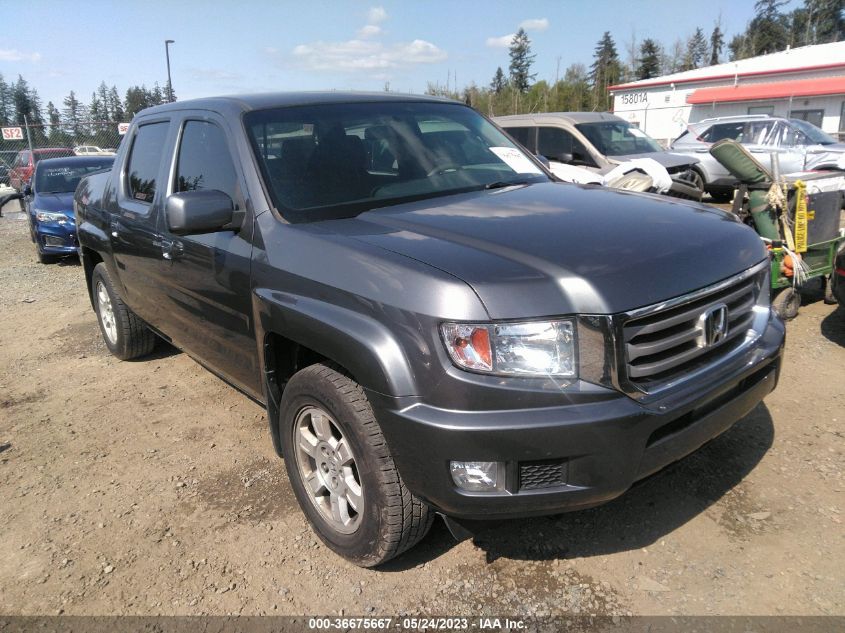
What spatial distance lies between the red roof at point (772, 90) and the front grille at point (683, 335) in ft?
87.1

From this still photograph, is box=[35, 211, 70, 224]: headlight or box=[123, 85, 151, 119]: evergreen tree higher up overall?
box=[123, 85, 151, 119]: evergreen tree

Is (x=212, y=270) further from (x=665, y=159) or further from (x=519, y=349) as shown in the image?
(x=665, y=159)

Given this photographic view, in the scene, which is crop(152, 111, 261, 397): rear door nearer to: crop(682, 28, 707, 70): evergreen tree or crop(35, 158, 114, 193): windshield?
crop(35, 158, 114, 193): windshield

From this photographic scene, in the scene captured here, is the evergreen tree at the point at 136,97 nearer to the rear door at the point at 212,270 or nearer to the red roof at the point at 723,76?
the red roof at the point at 723,76

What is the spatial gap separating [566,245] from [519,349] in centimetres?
48

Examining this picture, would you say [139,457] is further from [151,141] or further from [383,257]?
[383,257]

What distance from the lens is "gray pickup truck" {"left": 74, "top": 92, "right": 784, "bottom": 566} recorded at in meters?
2.11

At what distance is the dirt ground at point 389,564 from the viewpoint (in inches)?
101

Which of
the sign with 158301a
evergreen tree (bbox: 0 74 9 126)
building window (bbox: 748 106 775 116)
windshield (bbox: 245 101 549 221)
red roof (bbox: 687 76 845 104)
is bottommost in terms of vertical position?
windshield (bbox: 245 101 549 221)

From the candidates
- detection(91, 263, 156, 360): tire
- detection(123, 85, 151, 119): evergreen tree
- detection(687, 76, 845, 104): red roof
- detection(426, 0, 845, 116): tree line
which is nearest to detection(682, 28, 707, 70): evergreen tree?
detection(426, 0, 845, 116): tree line

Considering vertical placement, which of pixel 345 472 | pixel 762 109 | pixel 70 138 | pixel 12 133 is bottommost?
pixel 345 472

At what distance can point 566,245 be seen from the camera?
2.36 meters

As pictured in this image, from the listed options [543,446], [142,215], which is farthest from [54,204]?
[543,446]

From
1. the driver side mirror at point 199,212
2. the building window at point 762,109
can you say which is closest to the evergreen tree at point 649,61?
the building window at point 762,109
